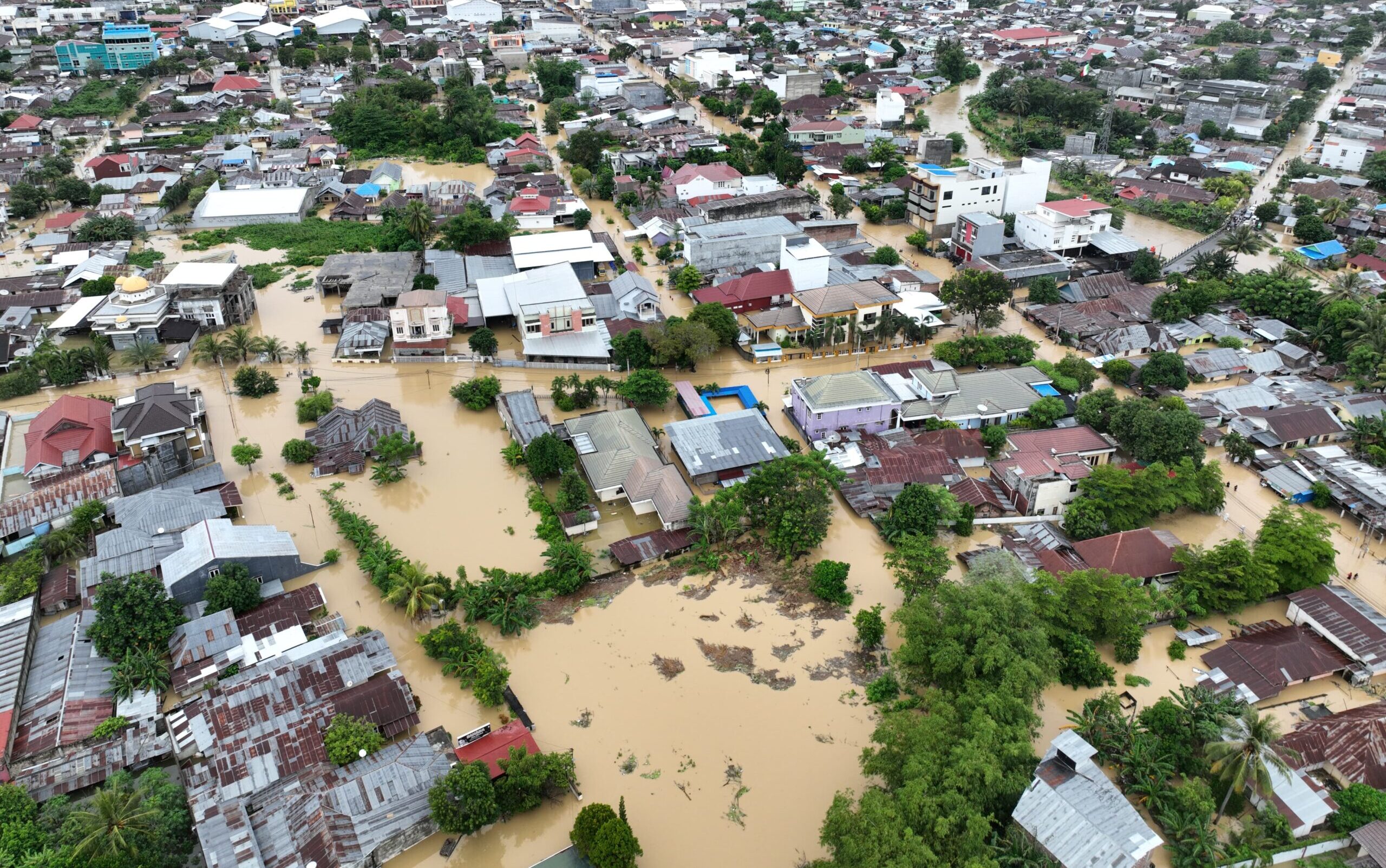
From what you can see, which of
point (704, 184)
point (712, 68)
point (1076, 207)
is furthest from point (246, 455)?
point (712, 68)

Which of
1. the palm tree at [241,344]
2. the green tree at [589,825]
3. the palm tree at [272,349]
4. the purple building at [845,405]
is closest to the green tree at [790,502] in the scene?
the purple building at [845,405]

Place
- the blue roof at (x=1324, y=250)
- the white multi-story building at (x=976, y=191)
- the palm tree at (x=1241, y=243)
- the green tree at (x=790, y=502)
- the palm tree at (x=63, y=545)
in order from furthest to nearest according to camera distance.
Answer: the white multi-story building at (x=976, y=191) → the blue roof at (x=1324, y=250) → the palm tree at (x=1241, y=243) → the green tree at (x=790, y=502) → the palm tree at (x=63, y=545)

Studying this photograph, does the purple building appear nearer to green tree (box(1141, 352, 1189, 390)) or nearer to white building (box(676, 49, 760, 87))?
green tree (box(1141, 352, 1189, 390))

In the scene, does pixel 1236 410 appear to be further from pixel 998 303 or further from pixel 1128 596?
pixel 1128 596

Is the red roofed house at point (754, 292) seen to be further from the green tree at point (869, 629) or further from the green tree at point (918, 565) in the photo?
the green tree at point (869, 629)

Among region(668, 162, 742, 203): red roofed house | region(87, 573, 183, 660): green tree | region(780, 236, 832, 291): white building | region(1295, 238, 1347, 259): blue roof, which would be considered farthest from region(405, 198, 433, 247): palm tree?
region(1295, 238, 1347, 259): blue roof

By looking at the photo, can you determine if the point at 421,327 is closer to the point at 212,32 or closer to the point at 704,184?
the point at 704,184
